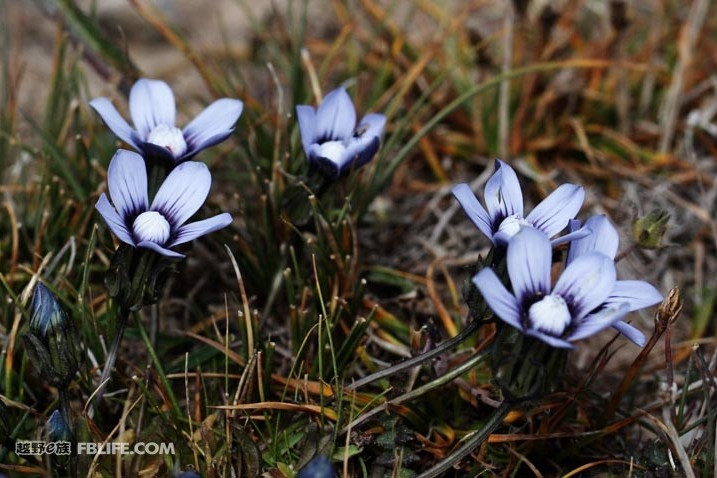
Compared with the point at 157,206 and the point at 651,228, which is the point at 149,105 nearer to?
the point at 157,206

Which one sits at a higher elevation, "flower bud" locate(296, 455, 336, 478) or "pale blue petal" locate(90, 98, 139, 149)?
"pale blue petal" locate(90, 98, 139, 149)

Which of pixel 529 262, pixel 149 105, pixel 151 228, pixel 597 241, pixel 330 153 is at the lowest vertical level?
pixel 597 241

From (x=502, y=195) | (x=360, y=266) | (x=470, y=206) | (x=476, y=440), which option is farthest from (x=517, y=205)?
(x=360, y=266)

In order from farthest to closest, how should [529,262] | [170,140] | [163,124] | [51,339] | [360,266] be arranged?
[360,266], [163,124], [170,140], [51,339], [529,262]

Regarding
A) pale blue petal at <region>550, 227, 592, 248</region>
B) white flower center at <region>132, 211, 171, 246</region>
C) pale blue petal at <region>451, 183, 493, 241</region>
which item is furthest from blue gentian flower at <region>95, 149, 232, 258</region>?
pale blue petal at <region>550, 227, 592, 248</region>

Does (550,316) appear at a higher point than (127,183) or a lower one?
lower

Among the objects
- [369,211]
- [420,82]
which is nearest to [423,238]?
[369,211]

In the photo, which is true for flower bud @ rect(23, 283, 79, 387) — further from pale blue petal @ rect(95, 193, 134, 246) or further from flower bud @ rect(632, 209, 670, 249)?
flower bud @ rect(632, 209, 670, 249)

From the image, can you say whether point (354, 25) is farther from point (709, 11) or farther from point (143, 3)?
point (709, 11)
